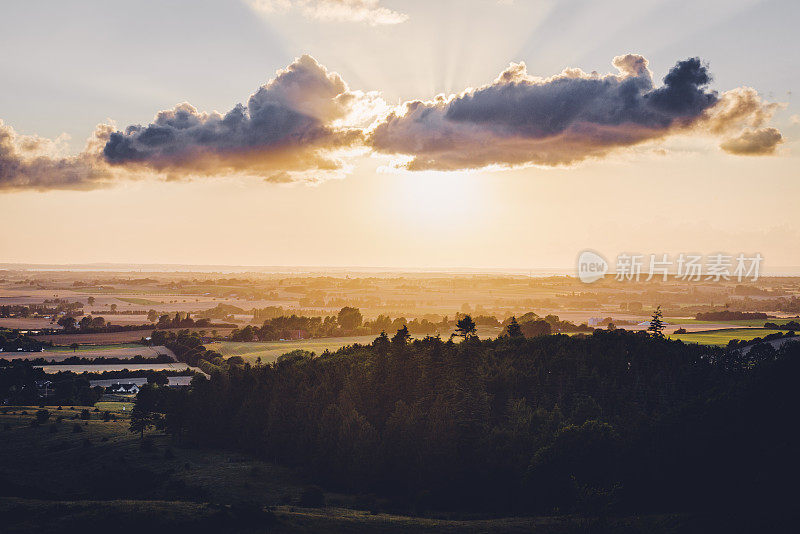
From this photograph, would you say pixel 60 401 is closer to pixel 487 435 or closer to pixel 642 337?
pixel 487 435

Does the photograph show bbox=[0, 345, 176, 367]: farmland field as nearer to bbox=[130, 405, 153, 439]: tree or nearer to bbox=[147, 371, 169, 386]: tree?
bbox=[147, 371, 169, 386]: tree

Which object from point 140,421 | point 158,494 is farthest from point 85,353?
point 158,494

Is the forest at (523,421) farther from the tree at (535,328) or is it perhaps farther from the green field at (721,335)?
the tree at (535,328)

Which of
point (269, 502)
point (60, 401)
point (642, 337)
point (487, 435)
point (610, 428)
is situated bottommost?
point (60, 401)

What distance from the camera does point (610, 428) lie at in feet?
247

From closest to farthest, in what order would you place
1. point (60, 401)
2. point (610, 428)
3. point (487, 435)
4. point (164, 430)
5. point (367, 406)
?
point (610, 428) < point (487, 435) < point (367, 406) < point (164, 430) < point (60, 401)

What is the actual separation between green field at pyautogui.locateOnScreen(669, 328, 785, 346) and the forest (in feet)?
43.3

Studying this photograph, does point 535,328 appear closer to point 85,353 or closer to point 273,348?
point 273,348

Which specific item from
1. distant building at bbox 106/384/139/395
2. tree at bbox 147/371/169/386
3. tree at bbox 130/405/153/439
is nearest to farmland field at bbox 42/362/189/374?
tree at bbox 147/371/169/386

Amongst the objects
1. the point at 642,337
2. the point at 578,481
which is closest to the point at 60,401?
Result: the point at 578,481

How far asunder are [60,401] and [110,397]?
11257 millimetres

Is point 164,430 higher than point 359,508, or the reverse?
point 359,508

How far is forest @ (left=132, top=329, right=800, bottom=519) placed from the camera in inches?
2611

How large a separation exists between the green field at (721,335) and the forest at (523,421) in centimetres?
1319
